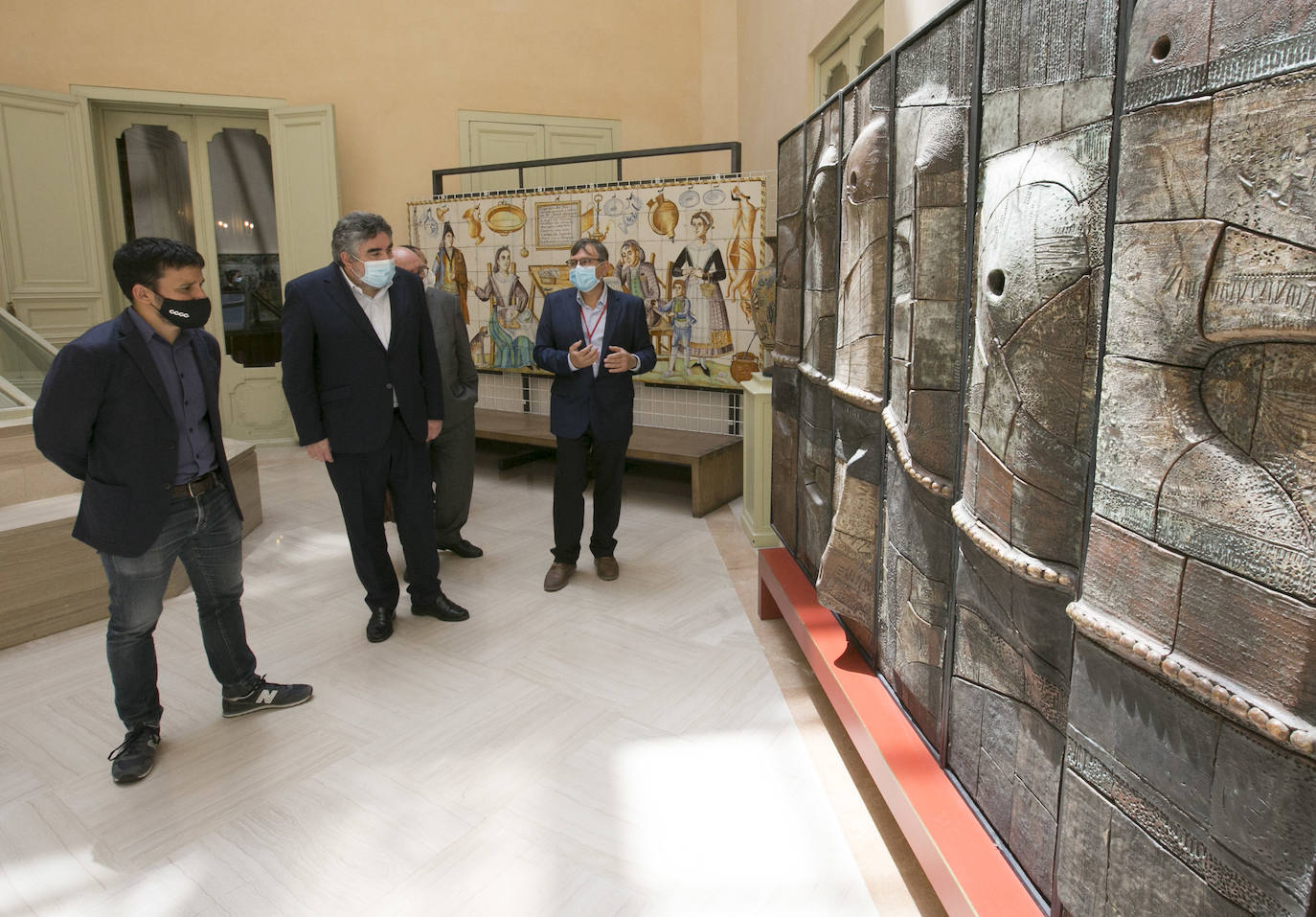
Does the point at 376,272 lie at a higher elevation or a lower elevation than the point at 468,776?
higher

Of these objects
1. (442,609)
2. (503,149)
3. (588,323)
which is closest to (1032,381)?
(588,323)

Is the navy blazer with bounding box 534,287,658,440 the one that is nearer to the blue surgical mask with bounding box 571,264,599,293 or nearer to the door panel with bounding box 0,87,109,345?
the blue surgical mask with bounding box 571,264,599,293

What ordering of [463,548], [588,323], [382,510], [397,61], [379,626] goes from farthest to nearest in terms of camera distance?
[397,61], [463,548], [588,323], [379,626], [382,510]

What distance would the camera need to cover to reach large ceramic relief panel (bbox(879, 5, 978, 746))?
72.2 inches

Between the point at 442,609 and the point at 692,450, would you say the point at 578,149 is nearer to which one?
the point at 692,450

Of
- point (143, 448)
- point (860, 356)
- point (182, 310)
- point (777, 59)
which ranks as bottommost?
point (143, 448)

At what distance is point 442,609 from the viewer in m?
3.96

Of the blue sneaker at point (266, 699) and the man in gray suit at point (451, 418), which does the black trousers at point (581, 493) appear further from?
the blue sneaker at point (266, 699)

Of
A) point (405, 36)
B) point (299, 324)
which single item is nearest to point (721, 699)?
point (299, 324)

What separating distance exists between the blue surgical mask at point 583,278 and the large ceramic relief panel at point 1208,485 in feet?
9.98

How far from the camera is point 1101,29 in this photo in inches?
51.2

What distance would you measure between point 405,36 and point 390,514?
554 cm

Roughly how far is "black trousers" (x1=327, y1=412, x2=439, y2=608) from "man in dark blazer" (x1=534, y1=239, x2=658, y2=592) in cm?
67

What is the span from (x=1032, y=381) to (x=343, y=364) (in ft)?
9.02
